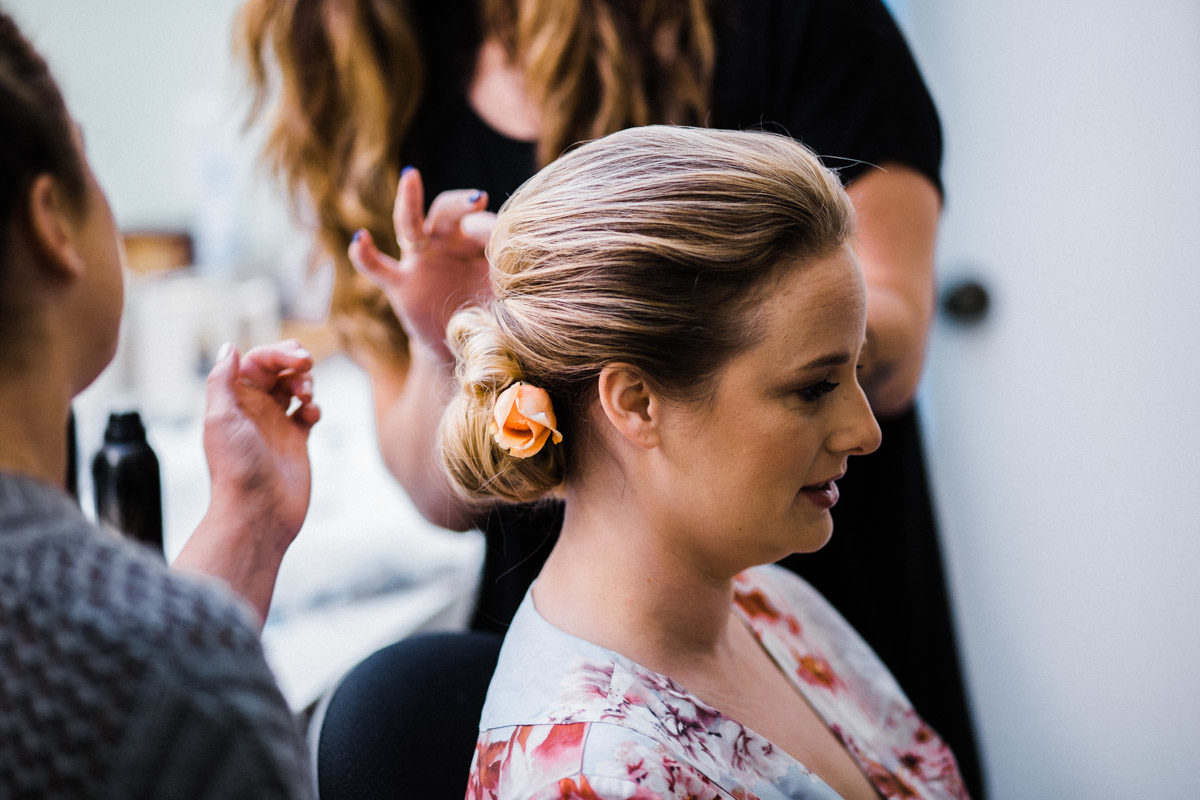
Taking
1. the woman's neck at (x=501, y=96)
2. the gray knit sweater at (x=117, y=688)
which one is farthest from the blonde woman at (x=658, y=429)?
the woman's neck at (x=501, y=96)

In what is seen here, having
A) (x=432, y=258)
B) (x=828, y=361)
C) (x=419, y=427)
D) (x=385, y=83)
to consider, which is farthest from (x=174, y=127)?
(x=828, y=361)

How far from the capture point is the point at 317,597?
1.76 meters

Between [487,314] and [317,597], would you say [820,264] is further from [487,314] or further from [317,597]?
[317,597]

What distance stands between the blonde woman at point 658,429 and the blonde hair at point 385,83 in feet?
1.04

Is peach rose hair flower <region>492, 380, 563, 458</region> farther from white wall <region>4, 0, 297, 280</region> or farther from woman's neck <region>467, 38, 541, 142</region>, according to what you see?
white wall <region>4, 0, 297, 280</region>

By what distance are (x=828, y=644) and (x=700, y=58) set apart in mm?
680

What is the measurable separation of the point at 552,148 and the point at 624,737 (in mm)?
684

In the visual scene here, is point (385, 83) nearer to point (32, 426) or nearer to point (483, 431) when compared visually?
point (483, 431)

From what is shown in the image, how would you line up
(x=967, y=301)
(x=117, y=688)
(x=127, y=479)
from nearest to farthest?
(x=117, y=688), (x=127, y=479), (x=967, y=301)

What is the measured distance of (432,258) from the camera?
39.1 inches

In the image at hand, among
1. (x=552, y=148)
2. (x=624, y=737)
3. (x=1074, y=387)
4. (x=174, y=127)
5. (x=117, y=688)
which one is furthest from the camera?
(x=174, y=127)

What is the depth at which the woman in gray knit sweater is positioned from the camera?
0.50 meters

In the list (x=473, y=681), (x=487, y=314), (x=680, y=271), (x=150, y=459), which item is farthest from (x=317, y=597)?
(x=680, y=271)

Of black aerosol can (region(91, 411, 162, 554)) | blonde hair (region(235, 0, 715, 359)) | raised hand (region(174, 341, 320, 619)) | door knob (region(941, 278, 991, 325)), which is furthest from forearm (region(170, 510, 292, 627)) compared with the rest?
door knob (region(941, 278, 991, 325))
